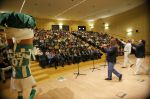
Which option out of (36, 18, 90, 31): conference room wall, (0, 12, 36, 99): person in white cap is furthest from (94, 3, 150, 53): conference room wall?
(0, 12, 36, 99): person in white cap

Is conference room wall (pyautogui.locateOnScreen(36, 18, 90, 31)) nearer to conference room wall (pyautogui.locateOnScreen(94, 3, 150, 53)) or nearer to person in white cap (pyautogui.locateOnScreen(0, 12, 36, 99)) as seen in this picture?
conference room wall (pyautogui.locateOnScreen(94, 3, 150, 53))

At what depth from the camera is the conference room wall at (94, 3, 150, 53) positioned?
10.4m

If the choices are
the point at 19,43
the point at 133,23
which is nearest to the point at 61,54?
the point at 19,43

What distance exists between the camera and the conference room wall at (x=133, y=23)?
10.4m

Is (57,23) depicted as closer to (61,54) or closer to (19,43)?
(61,54)

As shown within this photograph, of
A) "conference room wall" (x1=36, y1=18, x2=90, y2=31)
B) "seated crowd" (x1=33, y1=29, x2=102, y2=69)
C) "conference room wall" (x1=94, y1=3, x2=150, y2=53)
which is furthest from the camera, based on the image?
"conference room wall" (x1=36, y1=18, x2=90, y2=31)

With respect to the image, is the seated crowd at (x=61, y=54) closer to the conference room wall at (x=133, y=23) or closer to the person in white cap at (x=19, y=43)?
the person in white cap at (x=19, y=43)

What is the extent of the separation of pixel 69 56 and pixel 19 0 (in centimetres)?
431

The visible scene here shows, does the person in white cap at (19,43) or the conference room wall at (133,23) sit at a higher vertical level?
the conference room wall at (133,23)

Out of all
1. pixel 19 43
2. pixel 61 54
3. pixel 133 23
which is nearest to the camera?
pixel 19 43

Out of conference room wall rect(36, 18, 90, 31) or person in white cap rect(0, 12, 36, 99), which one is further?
conference room wall rect(36, 18, 90, 31)

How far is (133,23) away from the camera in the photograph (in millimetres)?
11375

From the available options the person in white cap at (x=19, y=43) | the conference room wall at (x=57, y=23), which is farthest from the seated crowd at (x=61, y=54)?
the conference room wall at (x=57, y=23)

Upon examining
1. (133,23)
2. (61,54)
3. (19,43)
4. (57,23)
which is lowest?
(61,54)
